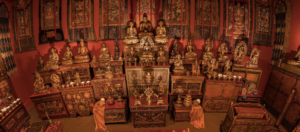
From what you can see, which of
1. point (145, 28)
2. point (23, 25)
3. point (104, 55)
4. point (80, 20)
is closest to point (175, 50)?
point (145, 28)

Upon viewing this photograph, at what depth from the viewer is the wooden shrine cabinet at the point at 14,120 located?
11.8 ft

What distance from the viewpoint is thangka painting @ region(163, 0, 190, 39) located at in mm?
5711

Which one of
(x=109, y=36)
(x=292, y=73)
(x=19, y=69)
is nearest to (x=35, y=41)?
(x=19, y=69)

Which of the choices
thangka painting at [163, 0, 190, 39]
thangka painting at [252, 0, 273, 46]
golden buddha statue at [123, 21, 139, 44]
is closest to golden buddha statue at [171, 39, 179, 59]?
thangka painting at [163, 0, 190, 39]

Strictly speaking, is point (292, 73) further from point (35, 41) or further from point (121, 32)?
point (35, 41)

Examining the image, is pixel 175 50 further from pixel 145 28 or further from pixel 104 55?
pixel 104 55

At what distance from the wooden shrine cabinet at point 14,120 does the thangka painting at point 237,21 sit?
27.9 ft

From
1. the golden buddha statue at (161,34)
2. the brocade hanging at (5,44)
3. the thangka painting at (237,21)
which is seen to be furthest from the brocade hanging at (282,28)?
the brocade hanging at (5,44)

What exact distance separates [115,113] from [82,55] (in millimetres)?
2886

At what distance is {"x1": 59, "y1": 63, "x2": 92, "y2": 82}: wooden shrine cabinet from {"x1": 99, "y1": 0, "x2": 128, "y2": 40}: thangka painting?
1536 millimetres

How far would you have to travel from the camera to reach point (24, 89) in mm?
5754

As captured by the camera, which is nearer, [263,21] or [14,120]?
[14,120]

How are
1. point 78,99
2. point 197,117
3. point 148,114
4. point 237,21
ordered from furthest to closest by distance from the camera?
point 237,21 < point 78,99 < point 197,117 < point 148,114

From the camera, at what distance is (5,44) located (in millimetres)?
4816
